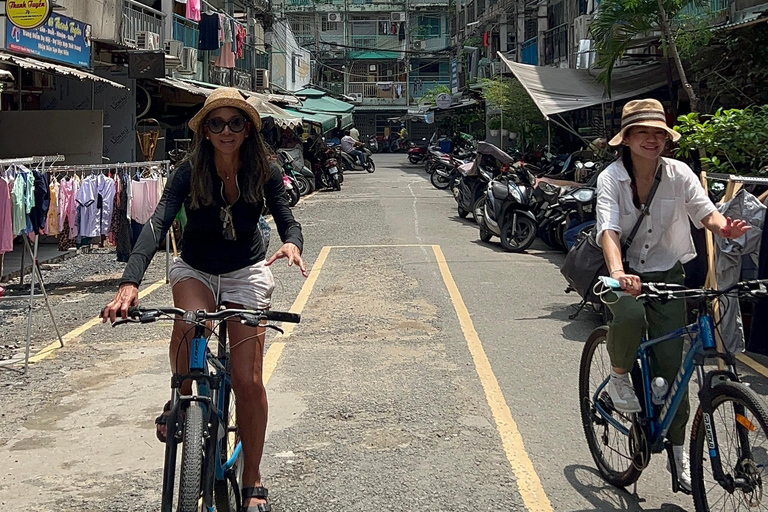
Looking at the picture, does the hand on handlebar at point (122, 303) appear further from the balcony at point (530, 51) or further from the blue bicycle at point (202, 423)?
the balcony at point (530, 51)

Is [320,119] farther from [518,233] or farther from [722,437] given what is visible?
[722,437]

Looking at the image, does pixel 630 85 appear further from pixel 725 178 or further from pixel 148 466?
pixel 148 466

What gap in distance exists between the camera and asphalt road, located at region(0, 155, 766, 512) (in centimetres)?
439

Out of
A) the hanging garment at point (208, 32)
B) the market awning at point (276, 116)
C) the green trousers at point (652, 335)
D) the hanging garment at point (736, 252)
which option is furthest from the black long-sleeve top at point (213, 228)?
the hanging garment at point (208, 32)

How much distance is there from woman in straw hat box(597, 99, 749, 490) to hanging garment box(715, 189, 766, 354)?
1779 mm

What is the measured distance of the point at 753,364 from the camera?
23.3 ft

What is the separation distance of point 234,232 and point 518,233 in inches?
397

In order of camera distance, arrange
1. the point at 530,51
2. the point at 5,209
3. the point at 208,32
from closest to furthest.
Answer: the point at 5,209, the point at 208,32, the point at 530,51

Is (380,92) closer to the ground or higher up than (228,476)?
higher up

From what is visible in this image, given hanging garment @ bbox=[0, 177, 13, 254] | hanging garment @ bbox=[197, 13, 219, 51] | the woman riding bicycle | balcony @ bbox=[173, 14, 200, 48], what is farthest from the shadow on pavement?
hanging garment @ bbox=[197, 13, 219, 51]

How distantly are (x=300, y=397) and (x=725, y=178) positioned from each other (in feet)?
10.2

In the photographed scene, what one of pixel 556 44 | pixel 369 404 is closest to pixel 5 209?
pixel 369 404

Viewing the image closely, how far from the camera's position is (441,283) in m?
10.5

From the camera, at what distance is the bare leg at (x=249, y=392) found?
366cm
